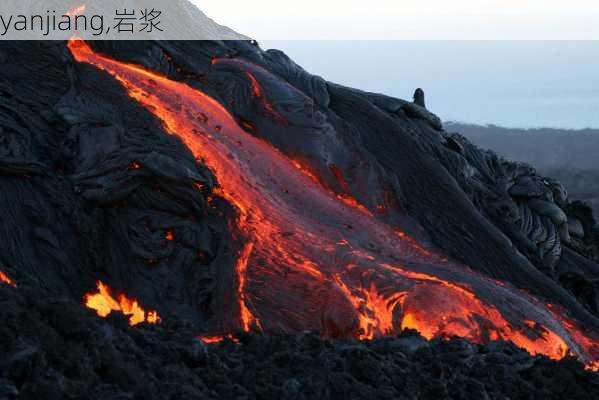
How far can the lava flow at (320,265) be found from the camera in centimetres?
679

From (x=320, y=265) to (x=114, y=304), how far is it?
178 centimetres

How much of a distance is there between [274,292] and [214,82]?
2681 mm

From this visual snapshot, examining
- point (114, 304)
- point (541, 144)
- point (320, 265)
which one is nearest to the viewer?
point (114, 304)

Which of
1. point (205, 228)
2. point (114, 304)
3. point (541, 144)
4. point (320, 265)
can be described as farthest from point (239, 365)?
point (541, 144)

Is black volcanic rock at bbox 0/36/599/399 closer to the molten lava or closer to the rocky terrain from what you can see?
the molten lava

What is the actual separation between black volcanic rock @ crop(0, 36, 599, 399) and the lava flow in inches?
5.4

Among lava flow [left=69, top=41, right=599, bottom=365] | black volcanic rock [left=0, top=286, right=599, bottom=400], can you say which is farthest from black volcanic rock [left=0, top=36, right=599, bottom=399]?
lava flow [left=69, top=41, right=599, bottom=365]

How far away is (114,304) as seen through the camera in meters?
6.92

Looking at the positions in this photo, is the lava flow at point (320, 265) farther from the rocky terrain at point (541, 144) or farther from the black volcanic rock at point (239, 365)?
the rocky terrain at point (541, 144)

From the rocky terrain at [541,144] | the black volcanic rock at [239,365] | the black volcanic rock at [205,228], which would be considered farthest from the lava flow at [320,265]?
the rocky terrain at [541,144]

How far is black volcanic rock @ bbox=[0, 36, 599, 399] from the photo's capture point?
4586mm

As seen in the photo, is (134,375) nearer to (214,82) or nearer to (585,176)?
(214,82)

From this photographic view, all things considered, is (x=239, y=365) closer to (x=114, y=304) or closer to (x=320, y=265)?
(x=320, y=265)

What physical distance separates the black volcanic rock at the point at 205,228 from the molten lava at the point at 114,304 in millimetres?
67
